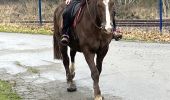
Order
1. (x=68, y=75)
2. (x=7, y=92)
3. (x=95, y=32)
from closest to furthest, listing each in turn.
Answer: (x=95, y=32) → (x=7, y=92) → (x=68, y=75)

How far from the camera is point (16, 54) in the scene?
14945mm

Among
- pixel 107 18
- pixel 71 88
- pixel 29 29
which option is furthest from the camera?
pixel 29 29

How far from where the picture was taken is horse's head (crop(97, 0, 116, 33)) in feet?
25.0

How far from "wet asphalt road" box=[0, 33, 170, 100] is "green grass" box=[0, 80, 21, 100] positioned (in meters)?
0.15

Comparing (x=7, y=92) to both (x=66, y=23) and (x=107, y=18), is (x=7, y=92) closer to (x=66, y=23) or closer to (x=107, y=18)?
(x=66, y=23)

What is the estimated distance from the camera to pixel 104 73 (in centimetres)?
1145

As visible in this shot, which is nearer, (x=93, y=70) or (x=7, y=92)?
(x=93, y=70)

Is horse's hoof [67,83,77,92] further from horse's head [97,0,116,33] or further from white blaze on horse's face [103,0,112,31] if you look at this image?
white blaze on horse's face [103,0,112,31]

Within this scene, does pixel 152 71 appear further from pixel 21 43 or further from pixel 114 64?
pixel 21 43

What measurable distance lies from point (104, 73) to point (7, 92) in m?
2.90

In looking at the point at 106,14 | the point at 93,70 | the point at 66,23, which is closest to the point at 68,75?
the point at 66,23

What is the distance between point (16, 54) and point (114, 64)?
3.79 meters

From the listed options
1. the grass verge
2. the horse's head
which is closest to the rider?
the horse's head

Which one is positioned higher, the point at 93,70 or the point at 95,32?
the point at 95,32
